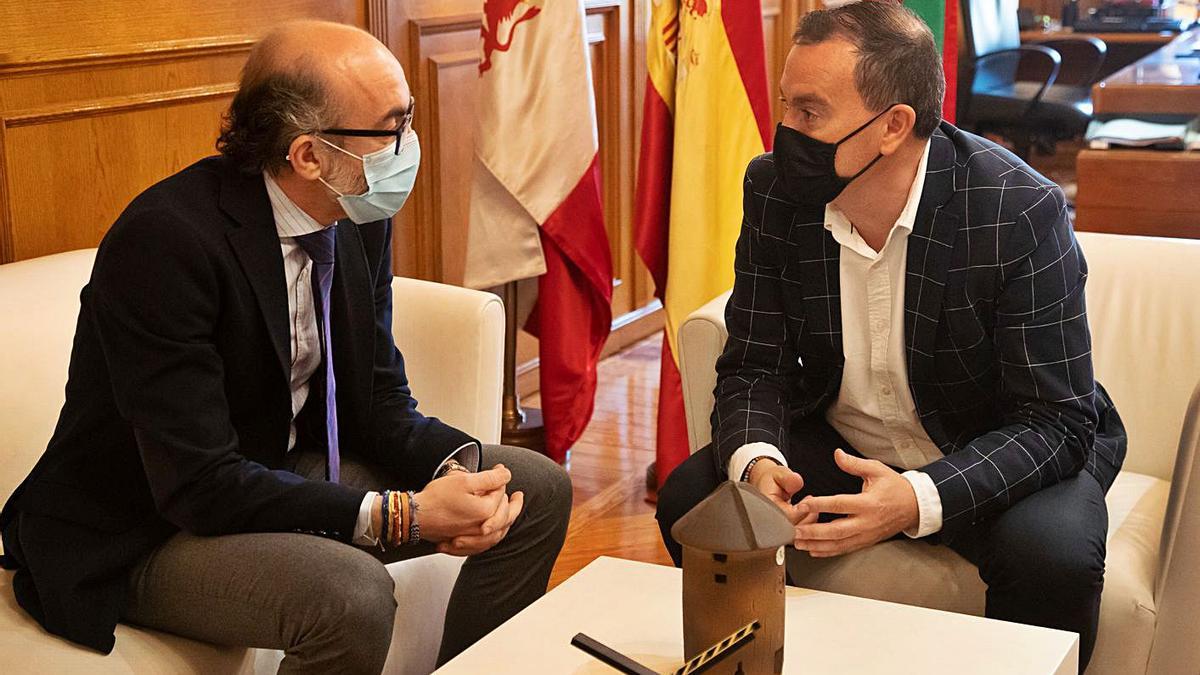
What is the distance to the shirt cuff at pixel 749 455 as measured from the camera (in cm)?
191

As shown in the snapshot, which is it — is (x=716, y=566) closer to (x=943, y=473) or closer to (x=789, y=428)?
(x=943, y=473)

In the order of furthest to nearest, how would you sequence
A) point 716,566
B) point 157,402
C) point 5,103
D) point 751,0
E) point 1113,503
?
point 751,0
point 5,103
point 1113,503
point 157,402
point 716,566

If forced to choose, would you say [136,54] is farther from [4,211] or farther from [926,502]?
[926,502]

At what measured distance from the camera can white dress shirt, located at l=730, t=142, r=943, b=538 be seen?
6.39ft

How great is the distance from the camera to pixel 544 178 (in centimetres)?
317

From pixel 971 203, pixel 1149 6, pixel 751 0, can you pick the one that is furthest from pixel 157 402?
pixel 1149 6

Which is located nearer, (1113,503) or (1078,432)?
(1078,432)

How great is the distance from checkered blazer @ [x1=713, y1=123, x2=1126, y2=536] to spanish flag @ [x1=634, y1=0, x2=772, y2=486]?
0.88m

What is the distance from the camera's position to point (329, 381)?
1837 millimetres

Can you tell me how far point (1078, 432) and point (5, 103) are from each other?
183 centimetres

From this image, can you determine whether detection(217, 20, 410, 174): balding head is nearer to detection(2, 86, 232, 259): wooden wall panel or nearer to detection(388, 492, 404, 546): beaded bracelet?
detection(388, 492, 404, 546): beaded bracelet

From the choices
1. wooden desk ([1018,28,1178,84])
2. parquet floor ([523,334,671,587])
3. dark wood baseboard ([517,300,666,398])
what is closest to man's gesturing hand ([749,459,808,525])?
parquet floor ([523,334,671,587])

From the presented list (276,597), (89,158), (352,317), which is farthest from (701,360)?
(89,158)

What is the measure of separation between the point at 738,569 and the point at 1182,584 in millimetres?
820
